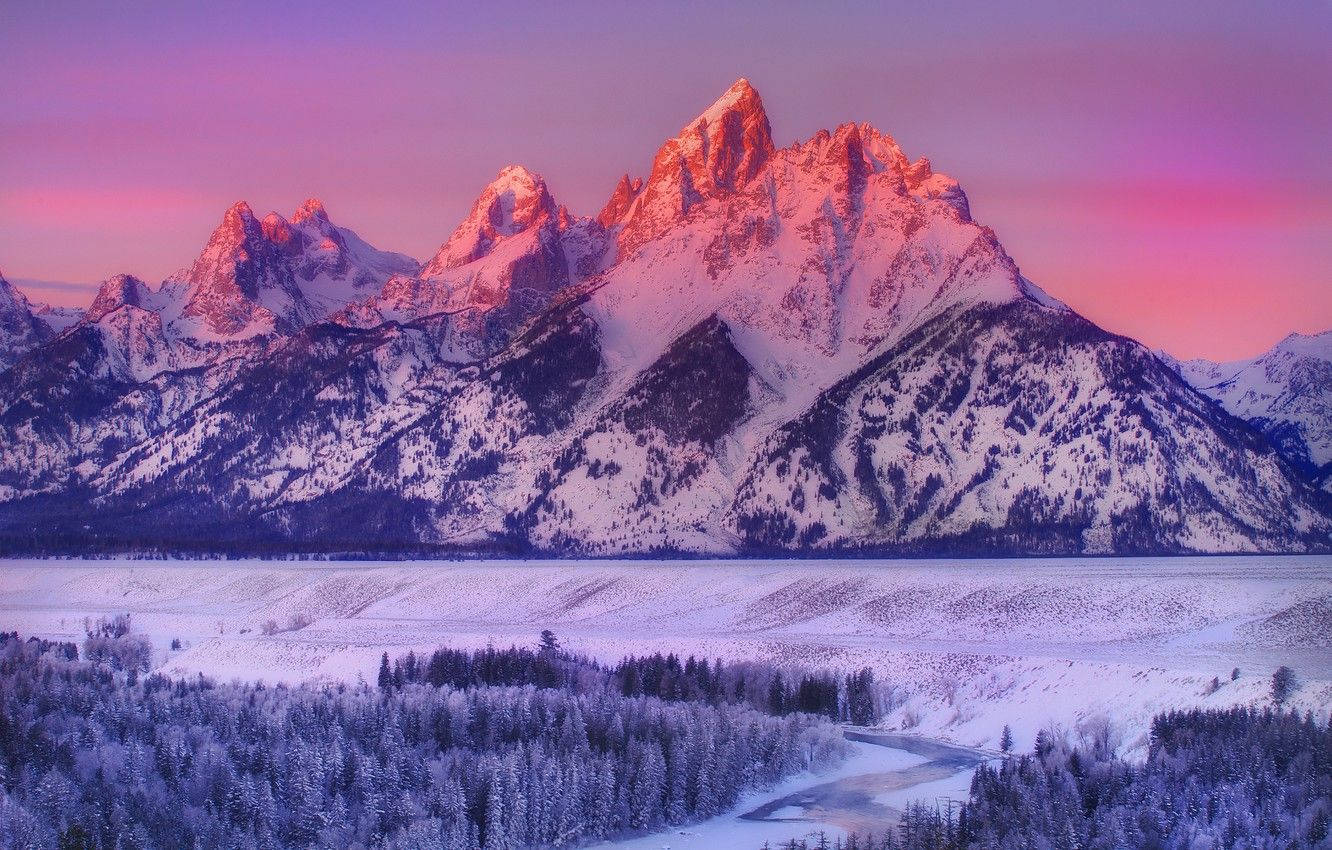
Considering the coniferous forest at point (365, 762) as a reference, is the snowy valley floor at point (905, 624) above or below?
above

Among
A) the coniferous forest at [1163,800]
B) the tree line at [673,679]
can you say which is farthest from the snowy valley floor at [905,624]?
the coniferous forest at [1163,800]

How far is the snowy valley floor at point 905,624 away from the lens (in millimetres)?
101500

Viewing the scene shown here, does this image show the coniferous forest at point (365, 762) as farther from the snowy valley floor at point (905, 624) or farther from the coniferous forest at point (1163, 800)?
the snowy valley floor at point (905, 624)

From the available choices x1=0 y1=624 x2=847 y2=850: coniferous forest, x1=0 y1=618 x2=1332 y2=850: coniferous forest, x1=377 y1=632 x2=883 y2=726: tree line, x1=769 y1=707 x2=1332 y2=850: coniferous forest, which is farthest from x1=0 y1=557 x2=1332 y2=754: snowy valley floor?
x1=0 y1=624 x2=847 y2=850: coniferous forest

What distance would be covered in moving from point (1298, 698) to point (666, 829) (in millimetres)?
34238

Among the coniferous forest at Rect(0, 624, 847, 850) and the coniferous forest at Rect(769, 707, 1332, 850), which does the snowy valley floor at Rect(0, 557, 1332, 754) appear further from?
the coniferous forest at Rect(0, 624, 847, 850)

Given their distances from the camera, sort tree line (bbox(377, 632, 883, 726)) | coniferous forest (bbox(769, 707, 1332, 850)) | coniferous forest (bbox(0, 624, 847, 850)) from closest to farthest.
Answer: coniferous forest (bbox(769, 707, 1332, 850)) → coniferous forest (bbox(0, 624, 847, 850)) → tree line (bbox(377, 632, 883, 726))

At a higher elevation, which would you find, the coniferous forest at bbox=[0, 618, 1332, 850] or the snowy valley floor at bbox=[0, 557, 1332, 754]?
the snowy valley floor at bbox=[0, 557, 1332, 754]

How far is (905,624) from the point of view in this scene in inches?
5517

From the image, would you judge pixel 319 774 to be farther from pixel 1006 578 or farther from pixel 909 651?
pixel 1006 578

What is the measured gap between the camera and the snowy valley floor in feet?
333

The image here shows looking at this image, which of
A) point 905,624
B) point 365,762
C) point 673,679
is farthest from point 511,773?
point 905,624

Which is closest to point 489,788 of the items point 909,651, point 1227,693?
point 1227,693

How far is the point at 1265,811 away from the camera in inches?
2643
